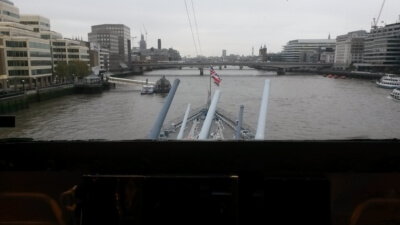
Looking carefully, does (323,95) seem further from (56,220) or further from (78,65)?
(56,220)

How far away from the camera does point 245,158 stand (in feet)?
2.82

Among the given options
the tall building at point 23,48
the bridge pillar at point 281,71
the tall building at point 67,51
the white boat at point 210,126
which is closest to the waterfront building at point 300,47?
the bridge pillar at point 281,71

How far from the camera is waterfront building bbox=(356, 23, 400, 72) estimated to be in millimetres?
31172

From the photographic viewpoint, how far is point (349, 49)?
37.7m

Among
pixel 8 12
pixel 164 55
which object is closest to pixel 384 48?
pixel 164 55

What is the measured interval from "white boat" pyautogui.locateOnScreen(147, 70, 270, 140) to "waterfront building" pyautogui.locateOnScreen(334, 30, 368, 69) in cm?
3029

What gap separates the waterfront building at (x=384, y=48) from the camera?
31.2 metres

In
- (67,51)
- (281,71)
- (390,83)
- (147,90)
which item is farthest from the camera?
(281,71)

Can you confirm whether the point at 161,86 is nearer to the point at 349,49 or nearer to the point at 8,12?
the point at 8,12

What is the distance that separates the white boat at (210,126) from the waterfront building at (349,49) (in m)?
30.3

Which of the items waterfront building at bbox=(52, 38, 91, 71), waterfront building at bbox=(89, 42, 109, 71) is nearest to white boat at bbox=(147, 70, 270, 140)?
waterfront building at bbox=(52, 38, 91, 71)

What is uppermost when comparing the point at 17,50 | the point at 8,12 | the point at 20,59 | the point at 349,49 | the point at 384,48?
the point at 8,12

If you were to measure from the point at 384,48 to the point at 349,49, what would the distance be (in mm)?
6106

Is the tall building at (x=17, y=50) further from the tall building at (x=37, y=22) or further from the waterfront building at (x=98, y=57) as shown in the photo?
the waterfront building at (x=98, y=57)
